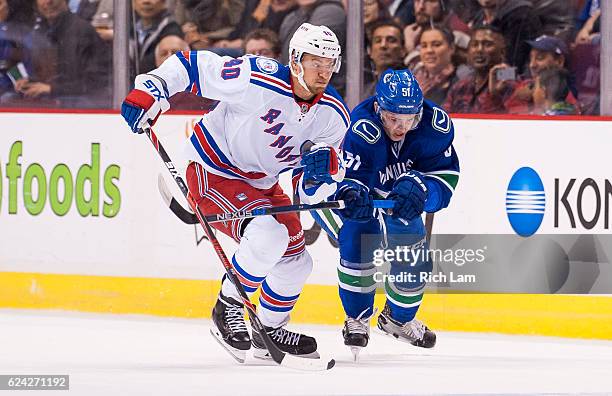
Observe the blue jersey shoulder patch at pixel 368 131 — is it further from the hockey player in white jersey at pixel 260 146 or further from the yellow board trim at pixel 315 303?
the yellow board trim at pixel 315 303

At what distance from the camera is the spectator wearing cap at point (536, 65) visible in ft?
18.6

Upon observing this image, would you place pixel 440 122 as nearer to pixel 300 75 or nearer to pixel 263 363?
pixel 300 75

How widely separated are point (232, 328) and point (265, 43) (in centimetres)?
191

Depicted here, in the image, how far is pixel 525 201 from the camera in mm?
5426

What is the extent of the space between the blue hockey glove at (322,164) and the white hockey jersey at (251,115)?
175mm

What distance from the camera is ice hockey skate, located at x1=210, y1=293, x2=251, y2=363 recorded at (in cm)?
439

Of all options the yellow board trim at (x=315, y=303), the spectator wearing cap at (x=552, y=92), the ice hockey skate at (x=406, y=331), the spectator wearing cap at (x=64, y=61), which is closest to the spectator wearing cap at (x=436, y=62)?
the spectator wearing cap at (x=552, y=92)

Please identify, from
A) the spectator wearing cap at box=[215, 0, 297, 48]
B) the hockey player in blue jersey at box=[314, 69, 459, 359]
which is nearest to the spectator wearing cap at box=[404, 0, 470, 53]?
the spectator wearing cap at box=[215, 0, 297, 48]

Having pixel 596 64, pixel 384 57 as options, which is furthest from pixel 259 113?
pixel 596 64

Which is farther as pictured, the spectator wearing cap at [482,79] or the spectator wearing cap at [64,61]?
the spectator wearing cap at [64,61]

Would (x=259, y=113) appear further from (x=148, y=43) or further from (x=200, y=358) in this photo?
(x=148, y=43)

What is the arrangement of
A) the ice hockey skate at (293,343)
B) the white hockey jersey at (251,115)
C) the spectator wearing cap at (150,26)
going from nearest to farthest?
the white hockey jersey at (251,115) → the ice hockey skate at (293,343) → the spectator wearing cap at (150,26)

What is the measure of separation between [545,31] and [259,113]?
6.08ft

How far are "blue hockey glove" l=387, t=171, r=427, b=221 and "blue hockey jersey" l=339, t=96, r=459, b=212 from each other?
3.0 inches
